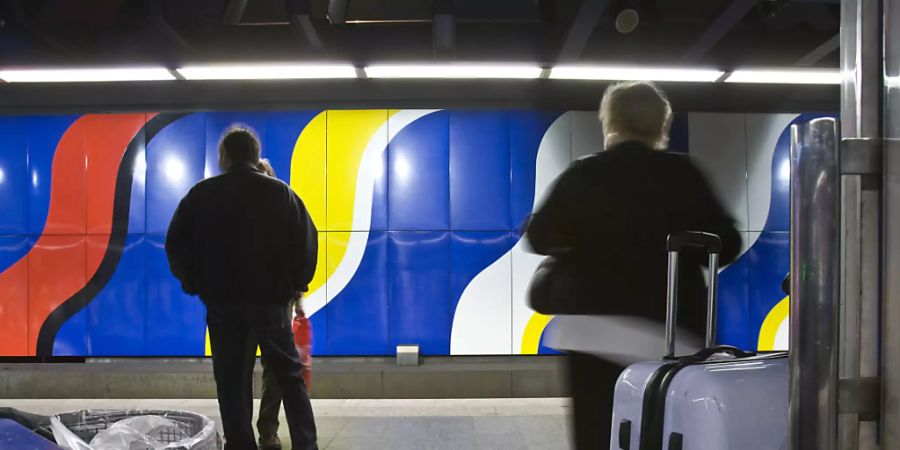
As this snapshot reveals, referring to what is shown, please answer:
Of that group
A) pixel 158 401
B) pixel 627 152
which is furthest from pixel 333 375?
pixel 627 152

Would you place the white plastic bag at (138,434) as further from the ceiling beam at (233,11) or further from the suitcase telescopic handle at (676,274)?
the ceiling beam at (233,11)

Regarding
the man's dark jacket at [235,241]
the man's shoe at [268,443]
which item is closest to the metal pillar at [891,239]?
the man's dark jacket at [235,241]

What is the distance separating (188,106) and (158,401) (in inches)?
117

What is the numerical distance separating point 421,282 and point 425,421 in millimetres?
1674

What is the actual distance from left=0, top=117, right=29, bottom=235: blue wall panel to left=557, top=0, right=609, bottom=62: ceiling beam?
17.8 feet

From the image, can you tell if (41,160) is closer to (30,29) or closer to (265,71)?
(30,29)

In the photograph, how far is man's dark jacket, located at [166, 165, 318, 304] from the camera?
2.38 m

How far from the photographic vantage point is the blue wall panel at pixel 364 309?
5.20 m

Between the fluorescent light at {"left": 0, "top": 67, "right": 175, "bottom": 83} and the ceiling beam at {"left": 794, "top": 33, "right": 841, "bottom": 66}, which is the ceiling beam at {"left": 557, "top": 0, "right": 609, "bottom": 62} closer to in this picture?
the ceiling beam at {"left": 794, "top": 33, "right": 841, "bottom": 66}

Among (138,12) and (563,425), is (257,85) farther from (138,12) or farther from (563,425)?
(563,425)

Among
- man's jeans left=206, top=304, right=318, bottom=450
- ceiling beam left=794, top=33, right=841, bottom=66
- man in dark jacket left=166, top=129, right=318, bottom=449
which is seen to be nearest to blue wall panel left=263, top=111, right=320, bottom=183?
man in dark jacket left=166, top=129, right=318, bottom=449

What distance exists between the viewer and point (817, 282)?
0.51 meters

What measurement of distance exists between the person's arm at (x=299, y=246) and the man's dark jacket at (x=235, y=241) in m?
0.02

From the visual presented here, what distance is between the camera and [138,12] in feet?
13.5
